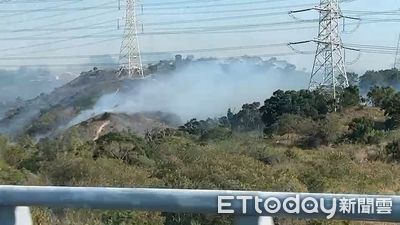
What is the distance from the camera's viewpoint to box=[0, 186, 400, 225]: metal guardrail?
3.48 metres

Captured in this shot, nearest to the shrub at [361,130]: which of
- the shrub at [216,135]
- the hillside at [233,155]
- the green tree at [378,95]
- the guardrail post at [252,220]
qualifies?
the hillside at [233,155]

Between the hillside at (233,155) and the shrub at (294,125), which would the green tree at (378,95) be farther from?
the shrub at (294,125)

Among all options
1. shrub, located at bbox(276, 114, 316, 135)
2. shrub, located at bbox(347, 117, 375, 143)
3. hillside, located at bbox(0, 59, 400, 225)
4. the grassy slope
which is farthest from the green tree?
the grassy slope

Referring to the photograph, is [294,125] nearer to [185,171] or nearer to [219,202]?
[185,171]

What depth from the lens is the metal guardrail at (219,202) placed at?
3482mm

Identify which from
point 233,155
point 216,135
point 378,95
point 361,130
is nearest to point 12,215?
point 233,155

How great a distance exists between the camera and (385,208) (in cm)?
348

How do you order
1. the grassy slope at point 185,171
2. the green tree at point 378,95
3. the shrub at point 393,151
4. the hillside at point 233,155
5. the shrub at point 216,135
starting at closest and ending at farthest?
the grassy slope at point 185,171 → the hillside at point 233,155 → the shrub at point 393,151 → the shrub at point 216,135 → the green tree at point 378,95

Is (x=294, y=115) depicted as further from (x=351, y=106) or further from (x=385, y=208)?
(x=385, y=208)

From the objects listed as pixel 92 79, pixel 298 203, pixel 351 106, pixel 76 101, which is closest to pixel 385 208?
pixel 298 203

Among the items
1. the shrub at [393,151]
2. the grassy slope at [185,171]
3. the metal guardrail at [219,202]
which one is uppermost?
the metal guardrail at [219,202]

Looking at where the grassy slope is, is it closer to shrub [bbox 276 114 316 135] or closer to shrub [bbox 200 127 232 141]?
shrub [bbox 200 127 232 141]

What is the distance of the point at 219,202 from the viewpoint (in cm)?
359

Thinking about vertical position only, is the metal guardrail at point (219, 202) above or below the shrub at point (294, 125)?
above
